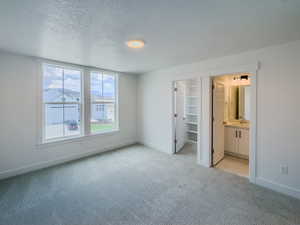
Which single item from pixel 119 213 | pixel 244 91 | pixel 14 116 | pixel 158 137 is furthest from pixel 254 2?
pixel 14 116

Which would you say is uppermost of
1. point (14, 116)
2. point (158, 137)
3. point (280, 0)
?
point (280, 0)

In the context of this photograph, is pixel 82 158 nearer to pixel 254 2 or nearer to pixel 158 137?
pixel 158 137

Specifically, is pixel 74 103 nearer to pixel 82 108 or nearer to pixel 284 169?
pixel 82 108

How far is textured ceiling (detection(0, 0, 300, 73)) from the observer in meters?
1.47

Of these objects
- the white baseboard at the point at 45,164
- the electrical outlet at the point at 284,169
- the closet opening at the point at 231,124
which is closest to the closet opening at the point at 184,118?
the closet opening at the point at 231,124

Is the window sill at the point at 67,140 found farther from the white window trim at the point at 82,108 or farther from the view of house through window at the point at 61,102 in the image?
the view of house through window at the point at 61,102

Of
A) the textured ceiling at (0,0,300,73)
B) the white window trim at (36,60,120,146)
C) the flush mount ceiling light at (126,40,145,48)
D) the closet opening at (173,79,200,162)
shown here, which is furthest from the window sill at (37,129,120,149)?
the flush mount ceiling light at (126,40,145,48)

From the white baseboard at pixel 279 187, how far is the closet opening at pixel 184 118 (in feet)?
4.69

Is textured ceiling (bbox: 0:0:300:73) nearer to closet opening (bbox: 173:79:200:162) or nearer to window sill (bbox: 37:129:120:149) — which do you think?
closet opening (bbox: 173:79:200:162)

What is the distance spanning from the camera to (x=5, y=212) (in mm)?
1943

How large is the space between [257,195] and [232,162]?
137cm

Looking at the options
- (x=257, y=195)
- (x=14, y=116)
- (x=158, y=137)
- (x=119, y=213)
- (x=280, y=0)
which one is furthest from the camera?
(x=158, y=137)

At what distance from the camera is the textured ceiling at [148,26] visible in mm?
1468

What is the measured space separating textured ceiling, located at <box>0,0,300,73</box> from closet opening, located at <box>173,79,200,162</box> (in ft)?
4.34
